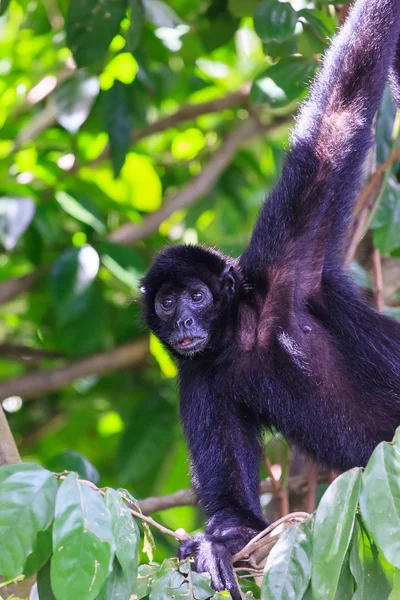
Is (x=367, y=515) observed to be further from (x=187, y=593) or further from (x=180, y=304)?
(x=180, y=304)

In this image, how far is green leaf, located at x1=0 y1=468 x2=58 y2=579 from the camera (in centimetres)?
281

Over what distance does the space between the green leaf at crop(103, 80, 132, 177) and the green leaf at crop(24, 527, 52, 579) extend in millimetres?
3792

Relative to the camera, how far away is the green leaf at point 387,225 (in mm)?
5781

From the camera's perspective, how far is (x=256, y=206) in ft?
33.2

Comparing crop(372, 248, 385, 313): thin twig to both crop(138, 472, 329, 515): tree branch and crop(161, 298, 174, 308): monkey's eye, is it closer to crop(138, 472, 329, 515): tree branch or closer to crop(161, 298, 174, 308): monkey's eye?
crop(138, 472, 329, 515): tree branch

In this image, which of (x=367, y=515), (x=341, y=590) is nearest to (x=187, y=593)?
(x=341, y=590)

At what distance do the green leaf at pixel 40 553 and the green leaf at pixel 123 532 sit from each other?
0.31m

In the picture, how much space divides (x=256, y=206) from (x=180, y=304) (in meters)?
5.04

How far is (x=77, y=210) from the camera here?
6.88 metres

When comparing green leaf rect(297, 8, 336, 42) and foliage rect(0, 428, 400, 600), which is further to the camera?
green leaf rect(297, 8, 336, 42)

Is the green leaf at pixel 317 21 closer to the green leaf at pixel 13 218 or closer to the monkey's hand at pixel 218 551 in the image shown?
the green leaf at pixel 13 218

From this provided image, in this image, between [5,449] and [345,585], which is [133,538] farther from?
[5,449]

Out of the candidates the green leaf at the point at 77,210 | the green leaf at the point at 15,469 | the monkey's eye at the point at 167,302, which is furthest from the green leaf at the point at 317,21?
the green leaf at the point at 15,469

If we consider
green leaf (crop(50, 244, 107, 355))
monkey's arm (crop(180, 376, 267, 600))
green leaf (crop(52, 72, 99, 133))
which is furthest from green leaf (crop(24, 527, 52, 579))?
green leaf (crop(52, 72, 99, 133))
